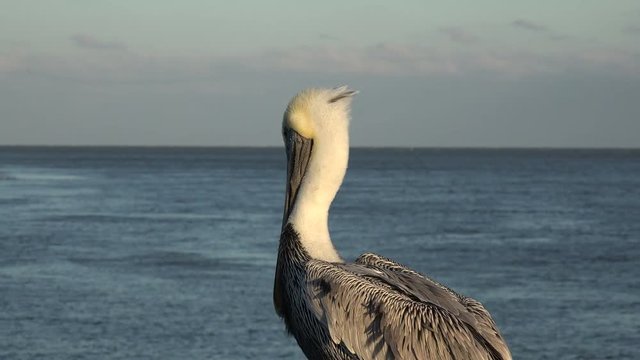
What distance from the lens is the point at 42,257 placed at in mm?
32531

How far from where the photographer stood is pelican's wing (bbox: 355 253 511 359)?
5.23m

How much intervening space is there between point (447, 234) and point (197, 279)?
16.2 metres

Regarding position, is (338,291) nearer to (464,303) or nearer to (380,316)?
(380,316)

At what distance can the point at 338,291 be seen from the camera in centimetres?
536

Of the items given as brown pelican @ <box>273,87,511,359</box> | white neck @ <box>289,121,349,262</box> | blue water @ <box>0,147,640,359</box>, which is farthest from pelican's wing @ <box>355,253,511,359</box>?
blue water @ <box>0,147,640,359</box>

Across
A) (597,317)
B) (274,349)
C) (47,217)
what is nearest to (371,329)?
(274,349)

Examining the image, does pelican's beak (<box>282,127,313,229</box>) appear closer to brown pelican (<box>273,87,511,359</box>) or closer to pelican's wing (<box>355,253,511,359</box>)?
brown pelican (<box>273,87,511,359</box>)

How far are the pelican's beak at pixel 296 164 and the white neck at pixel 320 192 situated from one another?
67 millimetres

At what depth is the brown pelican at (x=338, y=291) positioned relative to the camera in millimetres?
5309

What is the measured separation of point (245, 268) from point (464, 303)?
2372cm

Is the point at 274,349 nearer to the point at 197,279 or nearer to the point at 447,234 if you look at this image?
the point at 197,279

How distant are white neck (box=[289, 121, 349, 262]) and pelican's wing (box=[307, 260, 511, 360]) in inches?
6.6

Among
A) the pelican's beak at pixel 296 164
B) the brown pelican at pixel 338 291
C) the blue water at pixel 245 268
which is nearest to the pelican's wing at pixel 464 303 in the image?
the brown pelican at pixel 338 291

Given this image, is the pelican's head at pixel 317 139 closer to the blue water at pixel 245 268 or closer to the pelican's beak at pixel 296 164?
the pelican's beak at pixel 296 164
